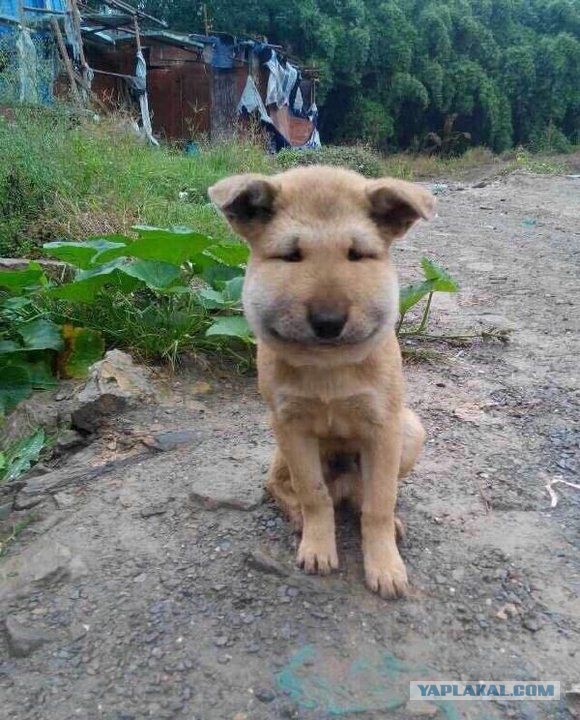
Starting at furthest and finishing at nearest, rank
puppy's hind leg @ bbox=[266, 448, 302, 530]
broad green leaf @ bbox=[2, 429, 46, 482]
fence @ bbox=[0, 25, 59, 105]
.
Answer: fence @ bbox=[0, 25, 59, 105] < broad green leaf @ bbox=[2, 429, 46, 482] < puppy's hind leg @ bbox=[266, 448, 302, 530]

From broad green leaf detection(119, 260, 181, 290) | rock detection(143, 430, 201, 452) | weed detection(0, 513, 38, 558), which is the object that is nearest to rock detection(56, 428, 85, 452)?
rock detection(143, 430, 201, 452)

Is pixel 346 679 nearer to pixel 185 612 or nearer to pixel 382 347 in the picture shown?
pixel 185 612

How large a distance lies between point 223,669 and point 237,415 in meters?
1.96

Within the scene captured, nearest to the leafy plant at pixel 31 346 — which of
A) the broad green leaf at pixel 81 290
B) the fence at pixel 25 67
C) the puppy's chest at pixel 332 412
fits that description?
the broad green leaf at pixel 81 290

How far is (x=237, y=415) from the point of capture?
4.14m

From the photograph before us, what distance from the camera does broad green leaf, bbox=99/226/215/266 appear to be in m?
4.25

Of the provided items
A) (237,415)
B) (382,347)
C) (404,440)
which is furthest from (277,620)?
(237,415)

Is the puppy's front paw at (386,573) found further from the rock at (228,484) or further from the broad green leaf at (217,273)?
the broad green leaf at (217,273)

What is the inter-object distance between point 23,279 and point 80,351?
2.11ft

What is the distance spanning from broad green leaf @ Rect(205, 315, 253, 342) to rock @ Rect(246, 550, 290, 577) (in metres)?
1.67

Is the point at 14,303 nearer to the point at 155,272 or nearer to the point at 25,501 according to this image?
the point at 155,272

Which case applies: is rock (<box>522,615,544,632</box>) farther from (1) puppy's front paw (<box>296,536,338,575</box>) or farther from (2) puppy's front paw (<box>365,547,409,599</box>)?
(1) puppy's front paw (<box>296,536,338,575</box>)

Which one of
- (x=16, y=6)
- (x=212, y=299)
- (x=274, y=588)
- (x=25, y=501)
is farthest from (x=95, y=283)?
(x=16, y=6)

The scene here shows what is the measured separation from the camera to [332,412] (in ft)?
8.18
